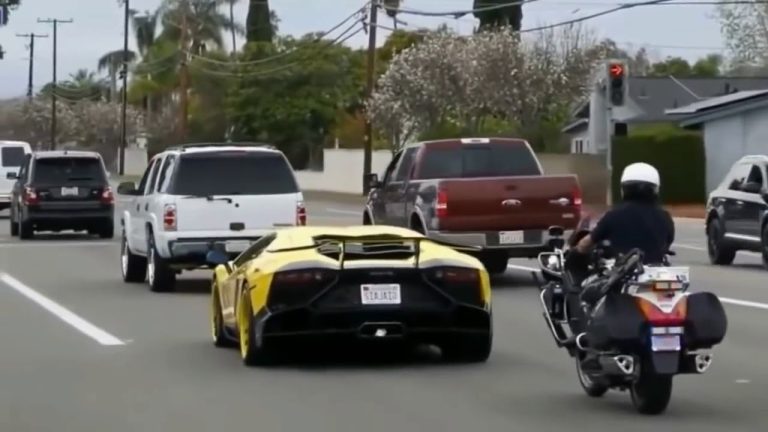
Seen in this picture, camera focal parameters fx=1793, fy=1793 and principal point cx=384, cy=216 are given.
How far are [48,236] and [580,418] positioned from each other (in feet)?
96.4

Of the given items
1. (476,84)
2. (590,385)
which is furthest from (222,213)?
(476,84)

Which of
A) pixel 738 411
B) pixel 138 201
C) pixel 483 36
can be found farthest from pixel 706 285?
pixel 483 36

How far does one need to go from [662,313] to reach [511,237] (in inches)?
462

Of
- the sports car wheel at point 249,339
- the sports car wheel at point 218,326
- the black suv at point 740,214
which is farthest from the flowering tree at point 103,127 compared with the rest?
the sports car wheel at point 249,339

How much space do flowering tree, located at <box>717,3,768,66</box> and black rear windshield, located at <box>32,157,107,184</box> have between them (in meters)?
50.4

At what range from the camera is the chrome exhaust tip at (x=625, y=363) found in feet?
37.1

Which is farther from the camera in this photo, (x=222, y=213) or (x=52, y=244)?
(x=52, y=244)

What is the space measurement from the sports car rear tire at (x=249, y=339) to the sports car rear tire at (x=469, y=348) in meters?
1.51

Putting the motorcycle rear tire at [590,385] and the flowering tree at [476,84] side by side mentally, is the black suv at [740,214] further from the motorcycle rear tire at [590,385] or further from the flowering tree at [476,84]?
the flowering tree at [476,84]

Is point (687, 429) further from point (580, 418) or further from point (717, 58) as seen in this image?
point (717, 58)

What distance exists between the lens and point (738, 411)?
11898 millimetres

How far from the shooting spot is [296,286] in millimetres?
13938

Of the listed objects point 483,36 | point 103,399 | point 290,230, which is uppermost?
point 483,36

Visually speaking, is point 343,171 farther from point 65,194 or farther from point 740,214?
point 740,214
